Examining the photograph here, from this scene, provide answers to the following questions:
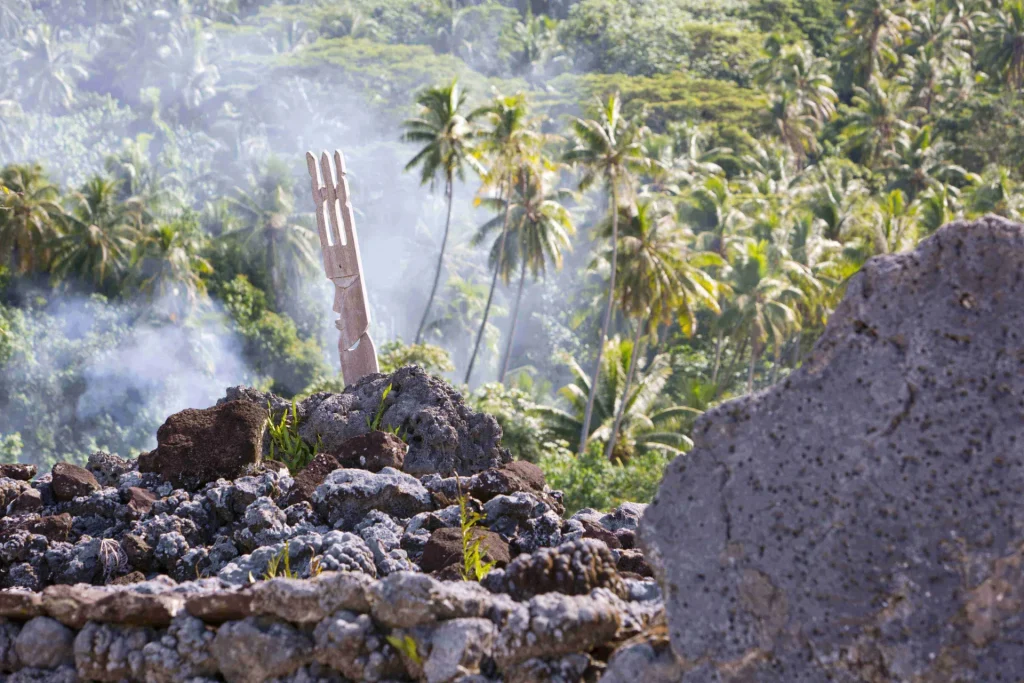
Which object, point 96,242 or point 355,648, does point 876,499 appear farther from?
point 96,242

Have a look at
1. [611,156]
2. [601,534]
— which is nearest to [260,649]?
[601,534]

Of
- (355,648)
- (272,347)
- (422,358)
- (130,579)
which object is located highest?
(355,648)

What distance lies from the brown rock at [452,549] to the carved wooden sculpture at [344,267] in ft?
19.2

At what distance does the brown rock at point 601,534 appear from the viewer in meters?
7.28

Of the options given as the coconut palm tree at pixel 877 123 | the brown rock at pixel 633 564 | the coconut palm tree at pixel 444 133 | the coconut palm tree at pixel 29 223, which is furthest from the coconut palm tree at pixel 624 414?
the coconut palm tree at pixel 877 123

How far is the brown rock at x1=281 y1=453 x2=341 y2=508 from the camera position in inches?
295

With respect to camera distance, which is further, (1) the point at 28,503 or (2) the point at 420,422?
(2) the point at 420,422

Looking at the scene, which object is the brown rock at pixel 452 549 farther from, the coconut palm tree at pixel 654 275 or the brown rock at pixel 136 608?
the coconut palm tree at pixel 654 275

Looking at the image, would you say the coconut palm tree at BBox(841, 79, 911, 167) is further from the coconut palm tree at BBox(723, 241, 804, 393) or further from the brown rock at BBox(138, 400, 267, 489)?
the brown rock at BBox(138, 400, 267, 489)

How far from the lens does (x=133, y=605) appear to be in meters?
5.44

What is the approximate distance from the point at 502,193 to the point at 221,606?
39.8m

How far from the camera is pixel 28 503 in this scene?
796 centimetres

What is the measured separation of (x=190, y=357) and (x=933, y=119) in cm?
3567

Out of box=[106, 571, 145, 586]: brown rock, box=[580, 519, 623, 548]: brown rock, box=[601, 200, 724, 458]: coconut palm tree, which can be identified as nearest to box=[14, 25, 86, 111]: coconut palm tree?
box=[601, 200, 724, 458]: coconut palm tree
